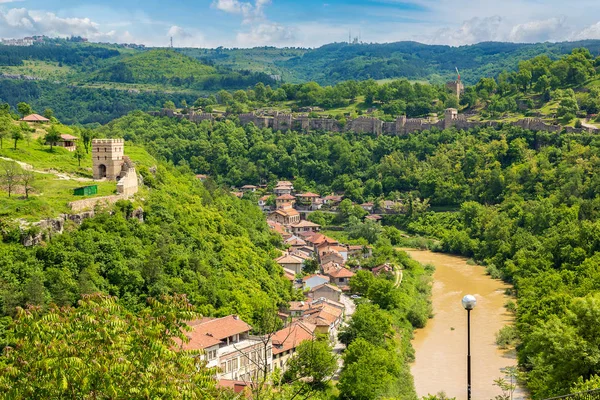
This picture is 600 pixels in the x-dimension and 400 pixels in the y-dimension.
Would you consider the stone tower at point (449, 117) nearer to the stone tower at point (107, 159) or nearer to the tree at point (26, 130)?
the tree at point (26, 130)

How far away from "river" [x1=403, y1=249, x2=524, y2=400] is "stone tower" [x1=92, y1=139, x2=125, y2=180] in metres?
15.4

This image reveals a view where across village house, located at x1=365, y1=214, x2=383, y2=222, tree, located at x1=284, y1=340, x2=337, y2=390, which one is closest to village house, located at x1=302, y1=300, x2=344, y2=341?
tree, located at x1=284, y1=340, x2=337, y2=390

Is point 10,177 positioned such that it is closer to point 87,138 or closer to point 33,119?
point 87,138

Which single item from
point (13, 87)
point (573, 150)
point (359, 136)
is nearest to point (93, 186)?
point (573, 150)

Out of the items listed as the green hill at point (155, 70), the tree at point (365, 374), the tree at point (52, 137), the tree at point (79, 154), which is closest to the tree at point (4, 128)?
the tree at point (52, 137)

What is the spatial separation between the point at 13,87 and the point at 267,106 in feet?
182

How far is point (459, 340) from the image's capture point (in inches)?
1294

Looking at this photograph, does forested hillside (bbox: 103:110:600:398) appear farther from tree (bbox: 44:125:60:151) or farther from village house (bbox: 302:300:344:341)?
tree (bbox: 44:125:60:151)

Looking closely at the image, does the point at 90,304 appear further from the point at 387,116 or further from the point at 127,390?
the point at 387,116

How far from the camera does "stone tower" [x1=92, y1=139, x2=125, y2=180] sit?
33031 mm

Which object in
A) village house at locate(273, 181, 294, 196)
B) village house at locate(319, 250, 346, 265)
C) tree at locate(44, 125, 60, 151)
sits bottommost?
village house at locate(319, 250, 346, 265)

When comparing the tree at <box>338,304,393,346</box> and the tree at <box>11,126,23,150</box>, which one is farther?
the tree at <box>11,126,23,150</box>

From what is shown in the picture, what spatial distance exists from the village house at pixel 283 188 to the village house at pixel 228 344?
1538 inches

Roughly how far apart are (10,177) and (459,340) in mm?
20026
